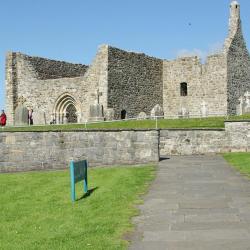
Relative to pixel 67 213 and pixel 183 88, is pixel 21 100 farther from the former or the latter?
pixel 67 213

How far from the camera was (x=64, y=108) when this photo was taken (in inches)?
1481

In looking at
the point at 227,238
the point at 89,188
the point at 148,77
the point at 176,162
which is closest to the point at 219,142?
the point at 176,162

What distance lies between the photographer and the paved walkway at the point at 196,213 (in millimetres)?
7172

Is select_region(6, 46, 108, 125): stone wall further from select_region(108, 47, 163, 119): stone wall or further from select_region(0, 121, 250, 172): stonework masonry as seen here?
select_region(0, 121, 250, 172): stonework masonry

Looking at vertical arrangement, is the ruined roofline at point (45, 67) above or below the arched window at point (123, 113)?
above

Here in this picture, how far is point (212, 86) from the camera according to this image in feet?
125

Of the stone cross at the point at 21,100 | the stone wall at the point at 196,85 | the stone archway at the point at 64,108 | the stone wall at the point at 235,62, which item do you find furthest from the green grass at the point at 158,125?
the stone cross at the point at 21,100

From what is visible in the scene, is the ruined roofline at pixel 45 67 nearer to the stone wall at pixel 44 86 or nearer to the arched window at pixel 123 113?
the stone wall at pixel 44 86

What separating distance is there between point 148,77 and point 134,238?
3202 cm

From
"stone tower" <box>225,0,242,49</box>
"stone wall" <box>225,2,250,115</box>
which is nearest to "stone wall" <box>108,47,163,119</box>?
"stone wall" <box>225,2,250,115</box>

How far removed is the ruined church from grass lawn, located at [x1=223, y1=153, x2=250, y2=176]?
14.2 m

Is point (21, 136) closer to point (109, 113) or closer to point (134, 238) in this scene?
point (109, 113)

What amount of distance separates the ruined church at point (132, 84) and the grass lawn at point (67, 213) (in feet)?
66.1

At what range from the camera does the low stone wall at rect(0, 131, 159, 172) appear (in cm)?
1947
